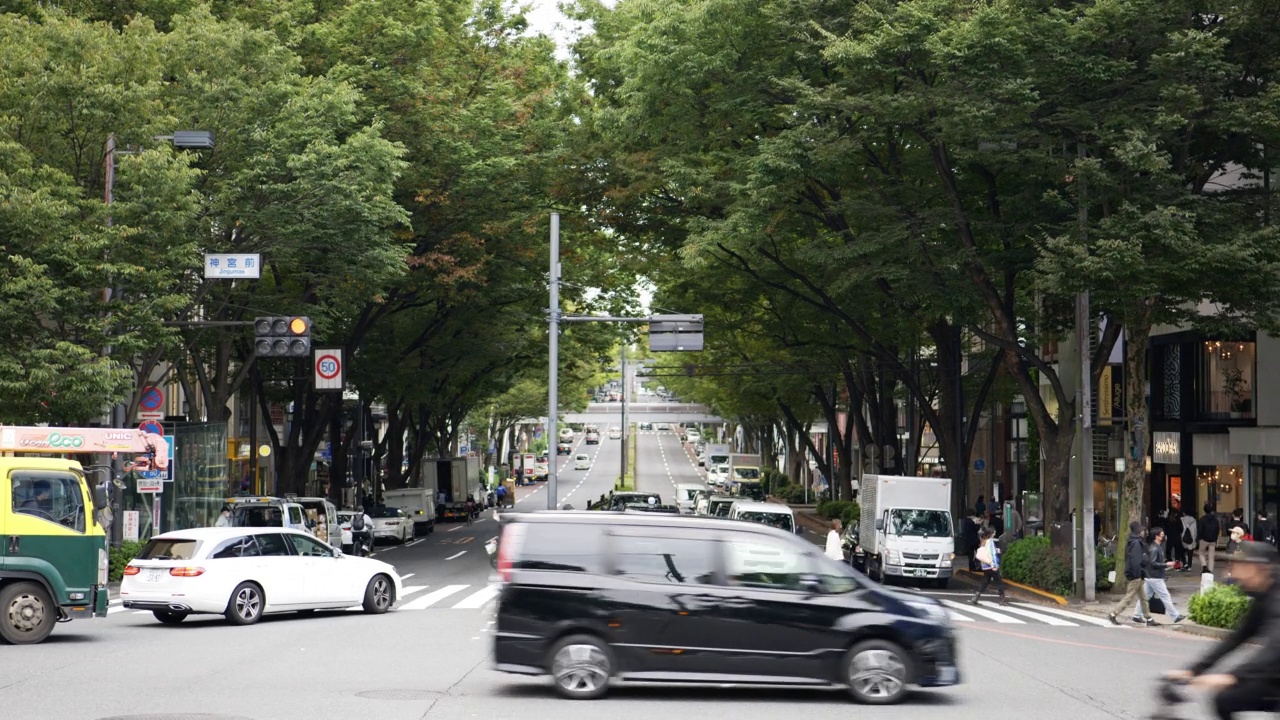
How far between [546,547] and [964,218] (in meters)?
18.0

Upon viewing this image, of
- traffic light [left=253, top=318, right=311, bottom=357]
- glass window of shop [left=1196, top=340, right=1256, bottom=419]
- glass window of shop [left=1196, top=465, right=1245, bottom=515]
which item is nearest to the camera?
traffic light [left=253, top=318, right=311, bottom=357]

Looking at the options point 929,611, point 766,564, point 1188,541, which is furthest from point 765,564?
point 1188,541

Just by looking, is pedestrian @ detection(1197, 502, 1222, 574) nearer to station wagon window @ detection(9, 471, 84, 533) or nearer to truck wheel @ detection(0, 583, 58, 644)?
station wagon window @ detection(9, 471, 84, 533)

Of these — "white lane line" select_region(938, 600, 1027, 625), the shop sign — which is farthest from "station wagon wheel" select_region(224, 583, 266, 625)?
the shop sign

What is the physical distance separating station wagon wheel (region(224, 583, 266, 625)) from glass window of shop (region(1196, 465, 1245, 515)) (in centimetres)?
2811

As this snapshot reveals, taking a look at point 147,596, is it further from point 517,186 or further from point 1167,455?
point 1167,455

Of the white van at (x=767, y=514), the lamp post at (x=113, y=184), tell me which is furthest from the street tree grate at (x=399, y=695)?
the white van at (x=767, y=514)

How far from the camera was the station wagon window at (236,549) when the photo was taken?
19.8 meters

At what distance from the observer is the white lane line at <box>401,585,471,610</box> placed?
24078mm

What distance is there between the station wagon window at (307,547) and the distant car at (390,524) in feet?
86.8

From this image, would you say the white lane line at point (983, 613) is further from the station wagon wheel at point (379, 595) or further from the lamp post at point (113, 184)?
the lamp post at point (113, 184)

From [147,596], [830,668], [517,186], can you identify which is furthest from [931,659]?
[517,186]

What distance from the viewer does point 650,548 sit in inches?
515

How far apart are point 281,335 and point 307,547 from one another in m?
6.31
